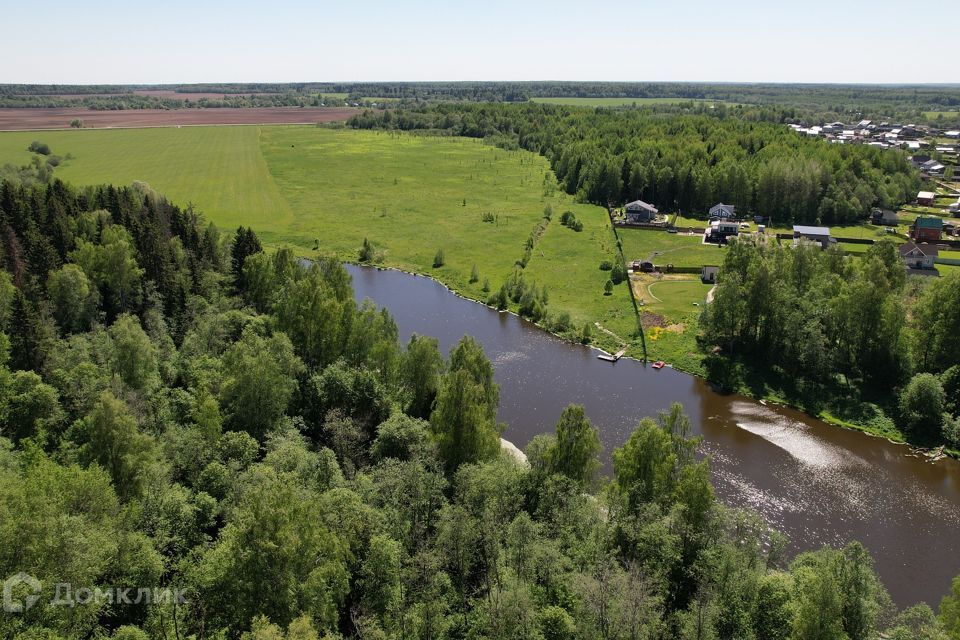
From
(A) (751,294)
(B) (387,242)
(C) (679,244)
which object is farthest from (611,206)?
(A) (751,294)

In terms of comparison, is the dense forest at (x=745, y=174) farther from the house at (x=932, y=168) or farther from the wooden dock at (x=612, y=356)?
the wooden dock at (x=612, y=356)

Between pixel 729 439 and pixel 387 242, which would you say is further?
pixel 387 242

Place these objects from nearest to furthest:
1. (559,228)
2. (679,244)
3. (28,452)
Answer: (28,452), (679,244), (559,228)

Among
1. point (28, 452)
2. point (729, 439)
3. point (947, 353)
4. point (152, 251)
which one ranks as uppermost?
point (152, 251)

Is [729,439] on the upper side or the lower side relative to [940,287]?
lower

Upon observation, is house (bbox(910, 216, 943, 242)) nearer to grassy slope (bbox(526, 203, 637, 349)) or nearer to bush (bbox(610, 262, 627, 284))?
grassy slope (bbox(526, 203, 637, 349))

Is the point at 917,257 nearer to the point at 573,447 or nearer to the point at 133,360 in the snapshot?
the point at 573,447

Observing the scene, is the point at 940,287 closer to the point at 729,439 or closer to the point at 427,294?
the point at 729,439
